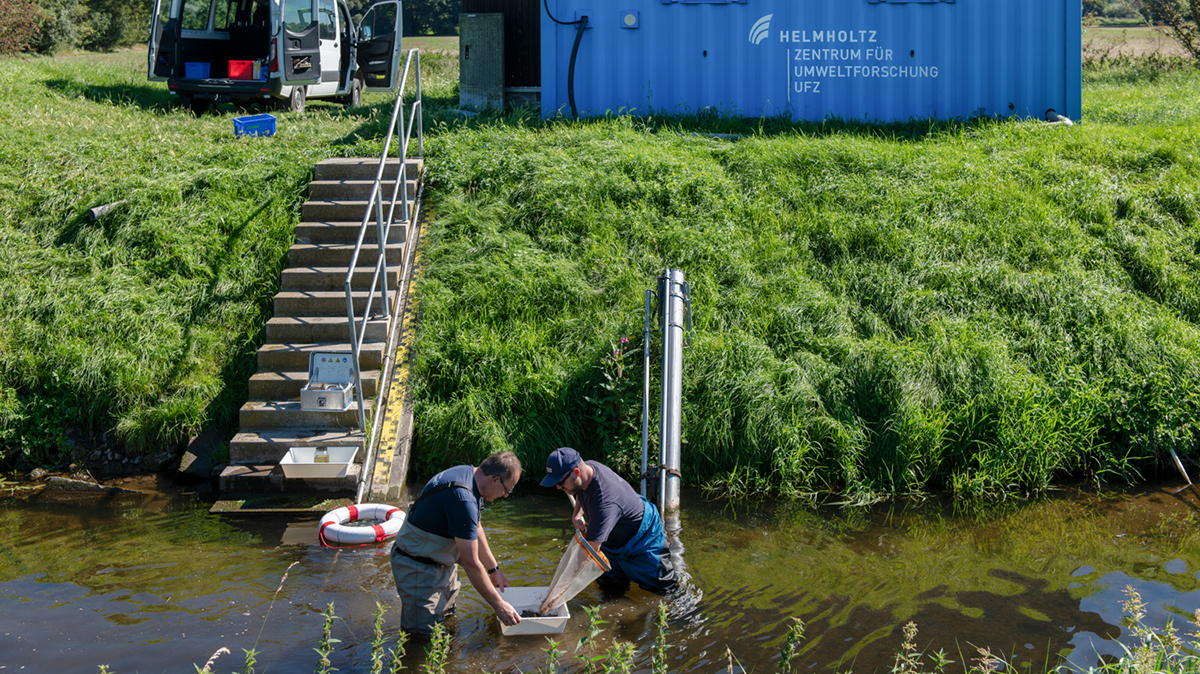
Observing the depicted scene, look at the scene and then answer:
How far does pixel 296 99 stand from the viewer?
15258 mm

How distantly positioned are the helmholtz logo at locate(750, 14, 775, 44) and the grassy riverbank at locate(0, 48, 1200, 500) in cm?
181

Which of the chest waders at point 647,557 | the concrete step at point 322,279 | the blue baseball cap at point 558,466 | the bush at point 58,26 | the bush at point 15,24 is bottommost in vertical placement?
the chest waders at point 647,557

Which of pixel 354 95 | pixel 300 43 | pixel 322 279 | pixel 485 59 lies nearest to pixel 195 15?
pixel 300 43

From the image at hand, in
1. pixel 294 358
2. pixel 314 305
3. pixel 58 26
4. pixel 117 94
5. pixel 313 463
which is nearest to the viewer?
pixel 313 463

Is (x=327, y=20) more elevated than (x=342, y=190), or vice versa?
(x=327, y=20)

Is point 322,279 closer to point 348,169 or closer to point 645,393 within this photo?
point 348,169

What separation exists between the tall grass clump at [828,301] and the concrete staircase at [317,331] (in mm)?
508

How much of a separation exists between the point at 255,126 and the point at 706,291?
697 centimetres

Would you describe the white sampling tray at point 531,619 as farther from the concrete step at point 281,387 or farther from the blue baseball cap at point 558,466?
the concrete step at point 281,387

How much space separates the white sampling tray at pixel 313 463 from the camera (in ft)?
24.2

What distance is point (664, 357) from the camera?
770 centimetres

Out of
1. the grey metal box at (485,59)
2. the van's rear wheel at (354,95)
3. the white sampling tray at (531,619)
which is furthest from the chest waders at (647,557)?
the van's rear wheel at (354,95)

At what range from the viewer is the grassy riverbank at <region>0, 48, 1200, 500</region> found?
800 cm

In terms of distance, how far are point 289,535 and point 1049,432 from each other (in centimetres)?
666
